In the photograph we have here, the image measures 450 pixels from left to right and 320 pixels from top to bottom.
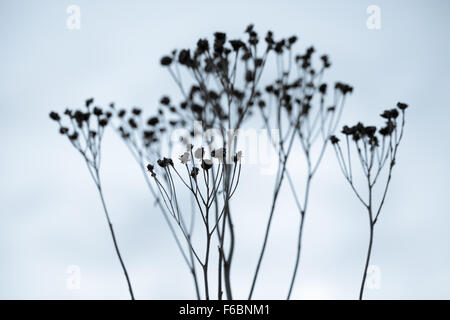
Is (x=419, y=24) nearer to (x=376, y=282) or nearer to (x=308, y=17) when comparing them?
(x=308, y=17)

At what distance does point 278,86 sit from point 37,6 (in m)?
2.18

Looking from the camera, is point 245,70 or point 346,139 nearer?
point 346,139

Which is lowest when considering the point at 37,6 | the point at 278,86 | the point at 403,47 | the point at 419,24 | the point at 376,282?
the point at 376,282

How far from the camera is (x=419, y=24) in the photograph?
2.98 m

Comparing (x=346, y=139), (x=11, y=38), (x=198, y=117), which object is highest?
(x=11, y=38)

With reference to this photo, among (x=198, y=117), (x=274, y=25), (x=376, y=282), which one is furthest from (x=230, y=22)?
(x=376, y=282)

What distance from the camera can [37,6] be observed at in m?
3.13

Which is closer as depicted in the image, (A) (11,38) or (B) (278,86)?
(B) (278,86)

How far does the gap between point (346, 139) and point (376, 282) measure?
82 centimetres
